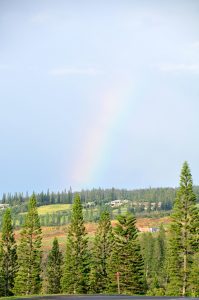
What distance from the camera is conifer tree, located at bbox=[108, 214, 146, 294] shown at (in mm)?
73875

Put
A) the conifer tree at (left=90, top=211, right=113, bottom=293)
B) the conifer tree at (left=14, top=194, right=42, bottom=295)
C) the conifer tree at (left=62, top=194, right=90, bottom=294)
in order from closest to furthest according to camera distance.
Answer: the conifer tree at (left=90, top=211, right=113, bottom=293)
the conifer tree at (left=62, top=194, right=90, bottom=294)
the conifer tree at (left=14, top=194, right=42, bottom=295)

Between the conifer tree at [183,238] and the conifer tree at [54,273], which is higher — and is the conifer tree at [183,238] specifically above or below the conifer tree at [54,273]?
above

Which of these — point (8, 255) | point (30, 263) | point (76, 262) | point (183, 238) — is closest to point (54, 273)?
point (8, 255)

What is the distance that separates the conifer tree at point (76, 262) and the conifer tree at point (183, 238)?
18.0m

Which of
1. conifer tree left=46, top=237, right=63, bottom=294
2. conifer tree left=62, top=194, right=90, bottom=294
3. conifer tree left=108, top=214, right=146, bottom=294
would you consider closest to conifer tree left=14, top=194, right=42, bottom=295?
conifer tree left=62, top=194, right=90, bottom=294

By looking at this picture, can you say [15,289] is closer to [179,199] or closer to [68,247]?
[68,247]

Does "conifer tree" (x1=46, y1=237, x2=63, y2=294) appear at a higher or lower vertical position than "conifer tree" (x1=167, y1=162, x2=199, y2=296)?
lower

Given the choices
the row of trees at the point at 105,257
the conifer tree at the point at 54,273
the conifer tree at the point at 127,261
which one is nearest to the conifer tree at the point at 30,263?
the row of trees at the point at 105,257

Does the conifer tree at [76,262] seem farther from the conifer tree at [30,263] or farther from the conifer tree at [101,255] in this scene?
the conifer tree at [30,263]

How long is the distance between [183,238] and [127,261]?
31.9 feet

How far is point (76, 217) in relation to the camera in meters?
86.7

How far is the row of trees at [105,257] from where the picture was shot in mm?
70625

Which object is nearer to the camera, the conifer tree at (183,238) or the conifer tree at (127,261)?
the conifer tree at (183,238)

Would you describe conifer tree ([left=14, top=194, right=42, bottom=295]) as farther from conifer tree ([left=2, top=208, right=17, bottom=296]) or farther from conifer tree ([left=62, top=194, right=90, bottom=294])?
conifer tree ([left=62, top=194, right=90, bottom=294])
